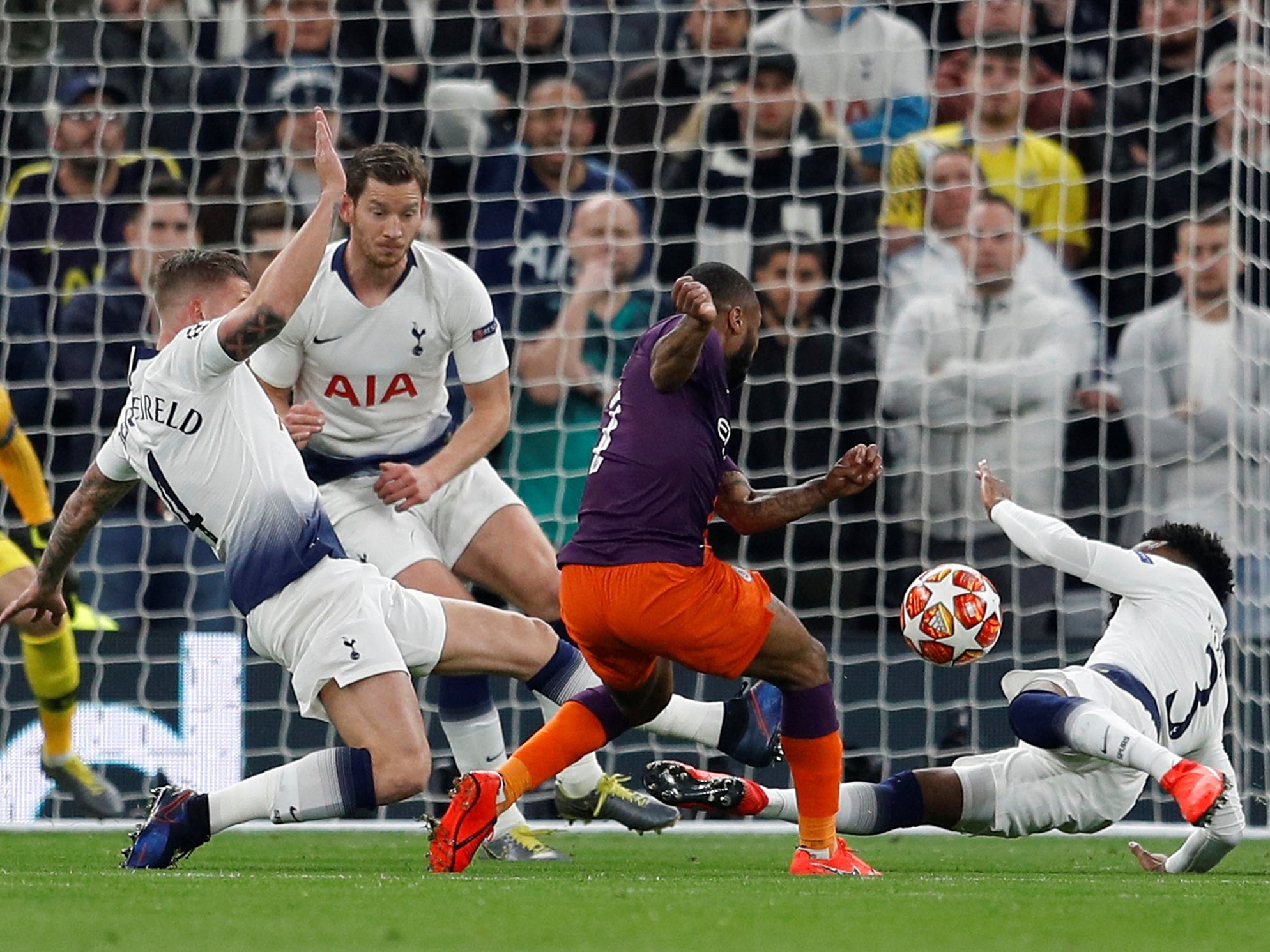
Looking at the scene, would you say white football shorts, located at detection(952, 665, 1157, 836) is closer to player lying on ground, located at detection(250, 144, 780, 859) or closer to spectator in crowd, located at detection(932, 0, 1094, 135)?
player lying on ground, located at detection(250, 144, 780, 859)

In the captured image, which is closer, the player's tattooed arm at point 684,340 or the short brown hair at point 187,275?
the player's tattooed arm at point 684,340

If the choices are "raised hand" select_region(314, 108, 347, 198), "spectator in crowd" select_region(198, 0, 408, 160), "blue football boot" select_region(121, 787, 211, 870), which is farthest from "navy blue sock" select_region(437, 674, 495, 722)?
Answer: "spectator in crowd" select_region(198, 0, 408, 160)

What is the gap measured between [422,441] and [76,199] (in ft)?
13.1

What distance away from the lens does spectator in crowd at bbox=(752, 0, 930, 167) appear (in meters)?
9.64

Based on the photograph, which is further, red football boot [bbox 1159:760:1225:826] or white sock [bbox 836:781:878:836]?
white sock [bbox 836:781:878:836]

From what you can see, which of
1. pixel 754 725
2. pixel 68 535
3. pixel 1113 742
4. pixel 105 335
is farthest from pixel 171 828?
pixel 105 335

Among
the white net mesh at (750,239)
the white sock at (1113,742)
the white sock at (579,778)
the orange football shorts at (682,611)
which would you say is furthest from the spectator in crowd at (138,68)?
the white sock at (1113,742)

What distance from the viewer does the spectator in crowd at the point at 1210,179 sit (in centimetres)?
867

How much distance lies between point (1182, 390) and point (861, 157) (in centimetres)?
191

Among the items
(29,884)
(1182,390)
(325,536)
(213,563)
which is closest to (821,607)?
(1182,390)

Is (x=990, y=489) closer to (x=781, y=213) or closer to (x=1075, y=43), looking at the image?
(x=781, y=213)

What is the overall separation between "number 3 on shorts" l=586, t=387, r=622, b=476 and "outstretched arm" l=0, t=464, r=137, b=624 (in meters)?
1.31

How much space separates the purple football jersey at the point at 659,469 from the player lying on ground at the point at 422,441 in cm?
91

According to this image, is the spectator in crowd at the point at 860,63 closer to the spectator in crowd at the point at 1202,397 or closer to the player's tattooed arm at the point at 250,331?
the spectator in crowd at the point at 1202,397
